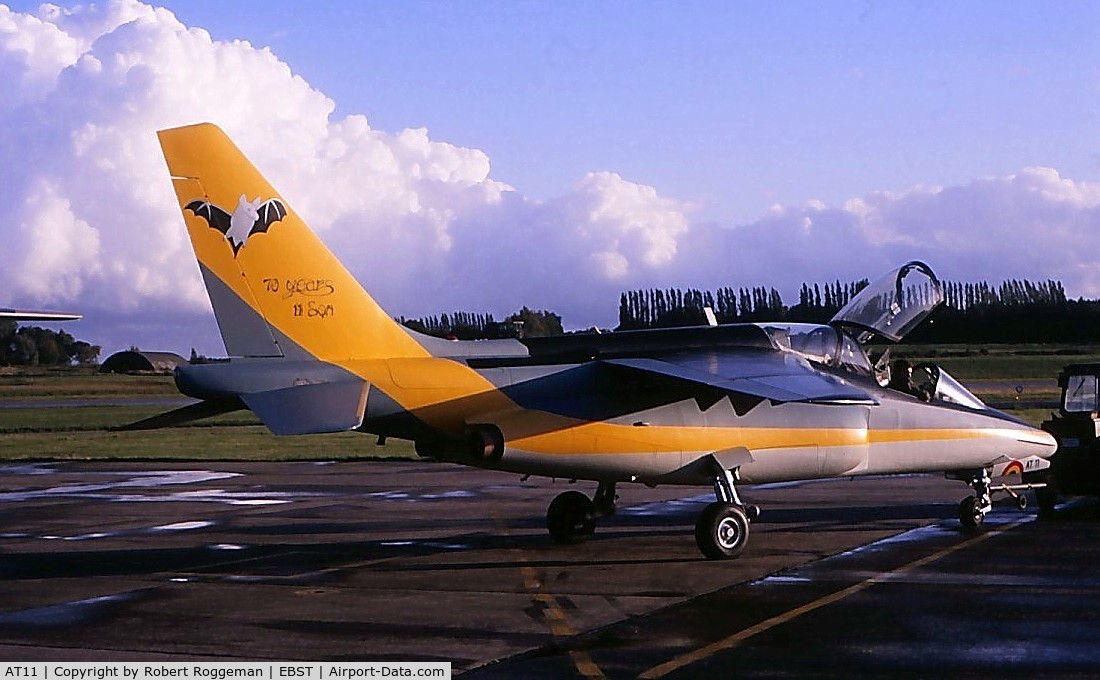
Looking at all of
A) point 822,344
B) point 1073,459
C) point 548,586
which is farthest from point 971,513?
point 548,586

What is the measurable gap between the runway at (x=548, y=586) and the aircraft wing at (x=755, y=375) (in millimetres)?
1970

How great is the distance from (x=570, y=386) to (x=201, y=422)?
3894cm

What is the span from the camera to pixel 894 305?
18.2m

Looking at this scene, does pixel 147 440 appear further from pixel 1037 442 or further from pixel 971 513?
pixel 1037 442

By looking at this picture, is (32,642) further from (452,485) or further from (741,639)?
(452,485)

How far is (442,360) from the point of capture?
15.4m

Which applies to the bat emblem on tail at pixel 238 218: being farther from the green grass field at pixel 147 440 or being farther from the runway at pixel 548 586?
the green grass field at pixel 147 440

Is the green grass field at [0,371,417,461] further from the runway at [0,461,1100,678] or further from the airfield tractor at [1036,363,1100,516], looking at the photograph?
the airfield tractor at [1036,363,1100,516]

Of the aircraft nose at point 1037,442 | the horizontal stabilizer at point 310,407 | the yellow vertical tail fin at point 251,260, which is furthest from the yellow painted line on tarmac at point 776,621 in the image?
the yellow vertical tail fin at point 251,260

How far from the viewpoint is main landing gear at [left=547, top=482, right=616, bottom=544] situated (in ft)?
58.2

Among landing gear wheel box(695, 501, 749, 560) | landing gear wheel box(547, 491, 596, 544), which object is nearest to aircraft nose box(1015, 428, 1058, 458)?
landing gear wheel box(695, 501, 749, 560)

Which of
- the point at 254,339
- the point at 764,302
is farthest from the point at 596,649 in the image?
the point at 764,302

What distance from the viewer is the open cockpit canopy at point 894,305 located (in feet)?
59.1

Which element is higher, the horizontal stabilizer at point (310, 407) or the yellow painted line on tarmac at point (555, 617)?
the horizontal stabilizer at point (310, 407)
